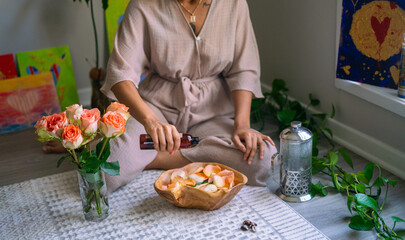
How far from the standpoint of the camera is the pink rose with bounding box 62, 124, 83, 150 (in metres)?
1.55

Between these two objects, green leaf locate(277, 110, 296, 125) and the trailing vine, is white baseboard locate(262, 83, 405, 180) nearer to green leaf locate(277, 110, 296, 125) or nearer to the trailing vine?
the trailing vine

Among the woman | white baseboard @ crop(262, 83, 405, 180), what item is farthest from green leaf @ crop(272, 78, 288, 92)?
the woman

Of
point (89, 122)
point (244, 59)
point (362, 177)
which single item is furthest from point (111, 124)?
point (362, 177)

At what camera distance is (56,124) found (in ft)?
5.14

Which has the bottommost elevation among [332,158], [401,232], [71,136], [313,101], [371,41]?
[401,232]

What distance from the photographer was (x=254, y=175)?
6.72ft

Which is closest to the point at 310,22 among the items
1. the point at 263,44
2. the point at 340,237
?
the point at 263,44

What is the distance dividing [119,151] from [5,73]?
1265 millimetres

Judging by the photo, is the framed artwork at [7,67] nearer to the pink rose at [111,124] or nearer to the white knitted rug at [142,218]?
the white knitted rug at [142,218]

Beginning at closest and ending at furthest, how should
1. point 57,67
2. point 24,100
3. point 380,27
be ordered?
point 380,27 < point 24,100 < point 57,67

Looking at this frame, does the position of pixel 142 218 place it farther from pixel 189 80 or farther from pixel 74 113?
pixel 189 80

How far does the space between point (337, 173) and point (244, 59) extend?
25.5 inches

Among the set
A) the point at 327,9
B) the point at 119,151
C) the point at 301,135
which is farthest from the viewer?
the point at 327,9

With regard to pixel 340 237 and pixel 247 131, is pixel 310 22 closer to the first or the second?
pixel 247 131
